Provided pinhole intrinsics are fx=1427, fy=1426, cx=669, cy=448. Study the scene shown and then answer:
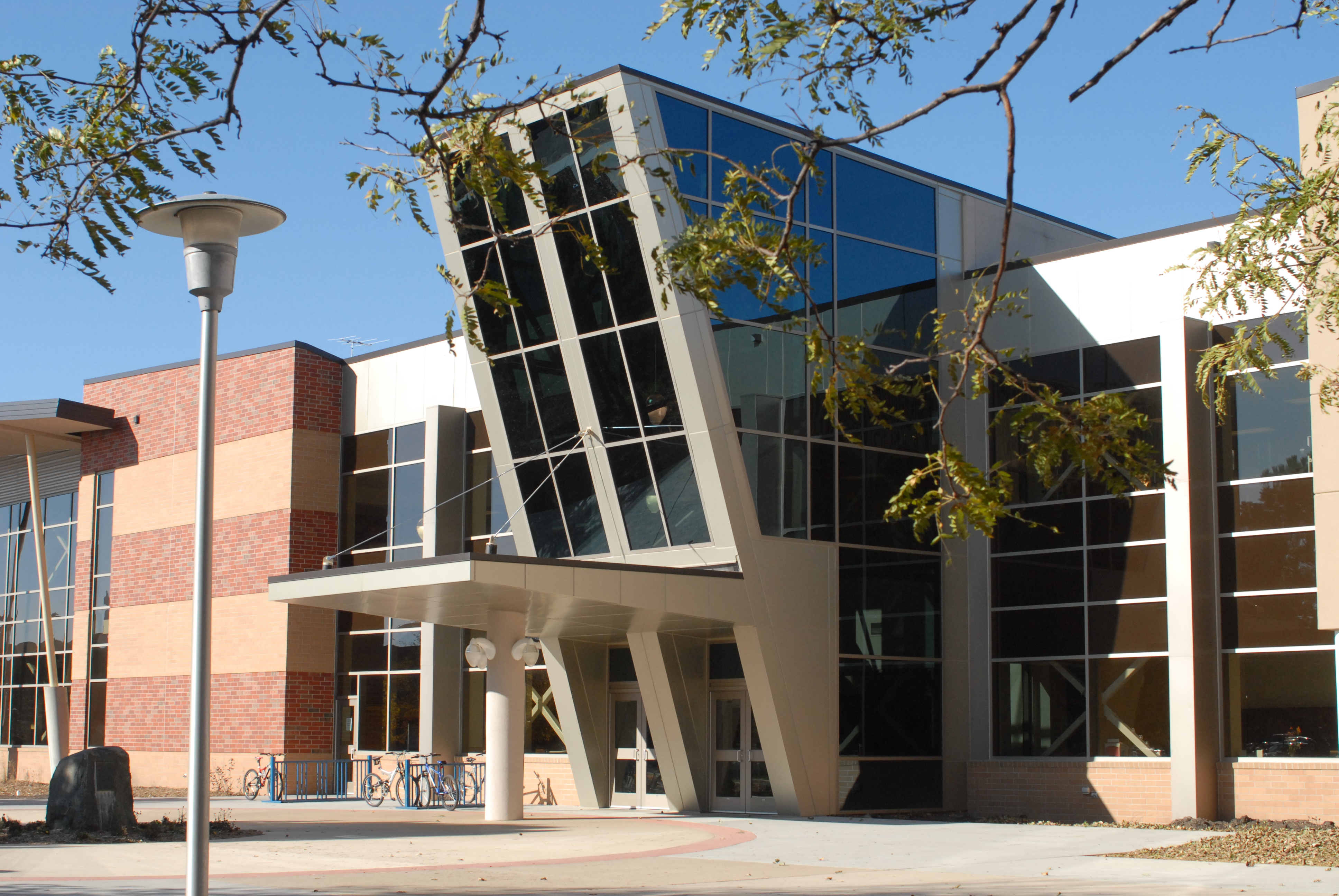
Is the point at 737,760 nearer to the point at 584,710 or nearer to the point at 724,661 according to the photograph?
the point at 724,661

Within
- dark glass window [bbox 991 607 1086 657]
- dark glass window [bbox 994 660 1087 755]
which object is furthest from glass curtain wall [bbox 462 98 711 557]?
dark glass window [bbox 994 660 1087 755]

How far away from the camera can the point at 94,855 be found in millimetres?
16297

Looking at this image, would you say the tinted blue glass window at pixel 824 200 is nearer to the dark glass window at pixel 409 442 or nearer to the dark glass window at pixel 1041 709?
the dark glass window at pixel 1041 709

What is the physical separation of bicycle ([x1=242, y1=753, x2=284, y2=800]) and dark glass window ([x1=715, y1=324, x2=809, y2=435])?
13.2 m

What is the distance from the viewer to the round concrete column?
73.4ft

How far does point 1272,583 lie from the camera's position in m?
21.4

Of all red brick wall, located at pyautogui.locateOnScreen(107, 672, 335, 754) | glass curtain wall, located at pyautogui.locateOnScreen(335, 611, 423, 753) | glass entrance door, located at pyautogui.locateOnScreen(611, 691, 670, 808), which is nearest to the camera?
glass entrance door, located at pyautogui.locateOnScreen(611, 691, 670, 808)

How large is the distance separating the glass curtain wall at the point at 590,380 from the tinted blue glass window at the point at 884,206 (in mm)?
4603

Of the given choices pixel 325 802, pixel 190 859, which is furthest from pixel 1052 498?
pixel 190 859

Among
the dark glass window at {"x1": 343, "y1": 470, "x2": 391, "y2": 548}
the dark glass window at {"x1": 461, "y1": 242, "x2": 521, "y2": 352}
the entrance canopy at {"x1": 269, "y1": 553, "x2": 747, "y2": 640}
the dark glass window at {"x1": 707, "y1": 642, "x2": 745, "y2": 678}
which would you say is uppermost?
the dark glass window at {"x1": 461, "y1": 242, "x2": 521, "y2": 352}

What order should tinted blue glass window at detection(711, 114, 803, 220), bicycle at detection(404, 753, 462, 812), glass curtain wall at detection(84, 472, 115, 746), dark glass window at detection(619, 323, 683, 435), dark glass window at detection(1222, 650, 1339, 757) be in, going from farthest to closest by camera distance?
glass curtain wall at detection(84, 472, 115, 746)
bicycle at detection(404, 753, 462, 812)
tinted blue glass window at detection(711, 114, 803, 220)
dark glass window at detection(619, 323, 683, 435)
dark glass window at detection(1222, 650, 1339, 757)

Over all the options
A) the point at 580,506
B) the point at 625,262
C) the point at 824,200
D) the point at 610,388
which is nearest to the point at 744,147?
the point at 824,200

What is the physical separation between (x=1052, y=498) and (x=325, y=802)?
15579 mm

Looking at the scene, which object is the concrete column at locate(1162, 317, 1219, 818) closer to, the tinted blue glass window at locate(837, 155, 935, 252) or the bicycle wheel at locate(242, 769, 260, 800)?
the tinted blue glass window at locate(837, 155, 935, 252)
